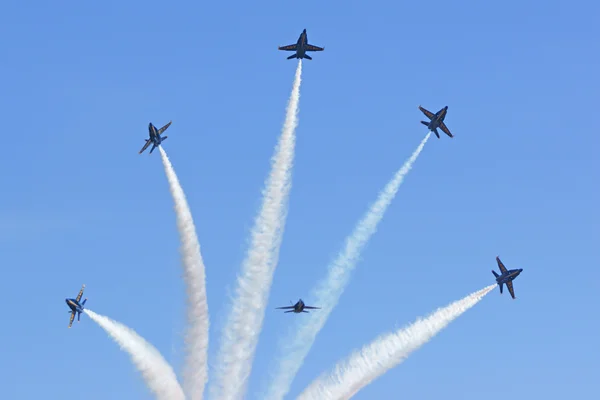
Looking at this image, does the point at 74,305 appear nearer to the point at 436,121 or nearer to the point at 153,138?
the point at 153,138

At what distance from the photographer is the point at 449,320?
261 feet

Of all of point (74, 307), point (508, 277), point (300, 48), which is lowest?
point (508, 277)

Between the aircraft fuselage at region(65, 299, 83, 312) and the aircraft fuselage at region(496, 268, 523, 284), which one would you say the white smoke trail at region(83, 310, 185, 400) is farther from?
the aircraft fuselage at region(496, 268, 523, 284)

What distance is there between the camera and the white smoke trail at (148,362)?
248 feet

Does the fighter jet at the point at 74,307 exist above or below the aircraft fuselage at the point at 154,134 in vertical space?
below

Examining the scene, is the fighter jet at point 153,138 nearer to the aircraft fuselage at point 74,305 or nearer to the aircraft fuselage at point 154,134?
the aircraft fuselage at point 154,134

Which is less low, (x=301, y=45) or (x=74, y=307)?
(x=301, y=45)

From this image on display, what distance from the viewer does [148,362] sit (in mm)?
76250

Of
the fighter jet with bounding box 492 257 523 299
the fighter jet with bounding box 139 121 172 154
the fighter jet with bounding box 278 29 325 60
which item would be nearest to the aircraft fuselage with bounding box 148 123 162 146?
the fighter jet with bounding box 139 121 172 154

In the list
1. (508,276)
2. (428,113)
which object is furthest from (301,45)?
(508,276)

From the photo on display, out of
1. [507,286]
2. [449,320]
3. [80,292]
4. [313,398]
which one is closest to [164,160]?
[80,292]

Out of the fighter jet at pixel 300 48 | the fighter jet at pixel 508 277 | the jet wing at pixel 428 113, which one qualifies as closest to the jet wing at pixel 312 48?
the fighter jet at pixel 300 48

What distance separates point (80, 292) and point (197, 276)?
1696cm

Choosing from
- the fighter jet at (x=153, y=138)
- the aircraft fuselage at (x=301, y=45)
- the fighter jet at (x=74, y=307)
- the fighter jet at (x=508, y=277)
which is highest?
the aircraft fuselage at (x=301, y=45)
